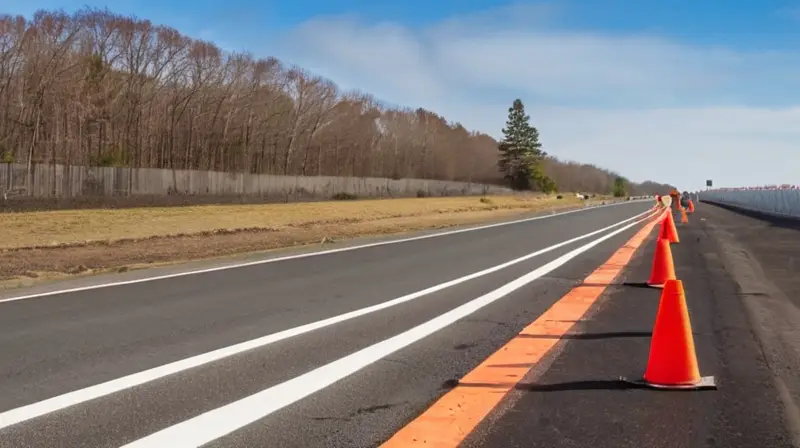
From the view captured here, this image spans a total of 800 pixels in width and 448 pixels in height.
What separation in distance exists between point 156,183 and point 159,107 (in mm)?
19302

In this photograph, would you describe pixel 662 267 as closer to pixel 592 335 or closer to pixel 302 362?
pixel 592 335

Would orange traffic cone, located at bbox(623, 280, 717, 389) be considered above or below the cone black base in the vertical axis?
above

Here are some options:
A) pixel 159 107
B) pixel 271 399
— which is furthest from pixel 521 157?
pixel 271 399

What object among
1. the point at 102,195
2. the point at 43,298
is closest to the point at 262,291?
the point at 43,298

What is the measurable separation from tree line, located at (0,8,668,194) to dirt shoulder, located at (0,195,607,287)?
17240 mm

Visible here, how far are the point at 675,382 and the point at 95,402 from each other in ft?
14.1

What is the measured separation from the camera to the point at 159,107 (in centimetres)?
6238

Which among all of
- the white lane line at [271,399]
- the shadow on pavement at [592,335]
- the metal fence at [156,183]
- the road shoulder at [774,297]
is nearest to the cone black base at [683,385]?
the road shoulder at [774,297]

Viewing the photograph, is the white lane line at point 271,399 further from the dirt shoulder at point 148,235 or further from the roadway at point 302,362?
the dirt shoulder at point 148,235

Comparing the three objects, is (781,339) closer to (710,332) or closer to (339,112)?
(710,332)

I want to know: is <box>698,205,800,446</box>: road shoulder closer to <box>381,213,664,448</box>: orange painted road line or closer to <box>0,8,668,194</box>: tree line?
<box>381,213,664,448</box>: orange painted road line

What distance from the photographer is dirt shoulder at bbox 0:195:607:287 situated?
16.6 meters

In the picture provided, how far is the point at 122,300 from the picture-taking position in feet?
32.6

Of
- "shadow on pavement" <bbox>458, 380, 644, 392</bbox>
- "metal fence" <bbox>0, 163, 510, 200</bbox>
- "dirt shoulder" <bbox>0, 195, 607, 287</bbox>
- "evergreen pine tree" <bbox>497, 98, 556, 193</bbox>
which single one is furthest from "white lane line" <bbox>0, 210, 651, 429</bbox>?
"evergreen pine tree" <bbox>497, 98, 556, 193</bbox>
